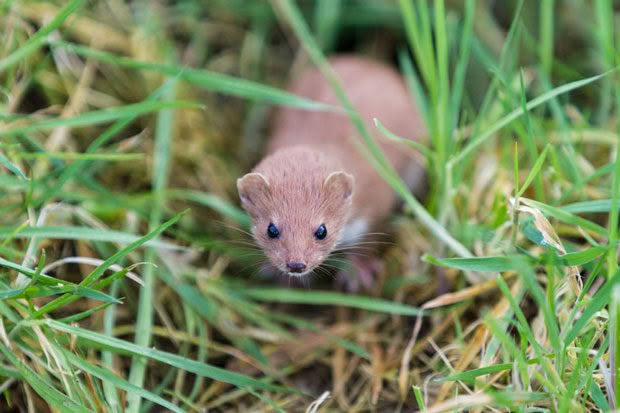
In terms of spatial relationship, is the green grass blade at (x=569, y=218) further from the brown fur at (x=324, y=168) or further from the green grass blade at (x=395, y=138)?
the brown fur at (x=324, y=168)

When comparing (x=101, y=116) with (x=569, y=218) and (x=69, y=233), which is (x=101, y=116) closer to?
(x=69, y=233)

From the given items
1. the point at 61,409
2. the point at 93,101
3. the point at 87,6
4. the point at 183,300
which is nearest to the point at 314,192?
the point at 183,300

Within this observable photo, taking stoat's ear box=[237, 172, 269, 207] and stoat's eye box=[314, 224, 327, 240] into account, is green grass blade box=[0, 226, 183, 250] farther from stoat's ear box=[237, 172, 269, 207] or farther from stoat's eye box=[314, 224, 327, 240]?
stoat's eye box=[314, 224, 327, 240]

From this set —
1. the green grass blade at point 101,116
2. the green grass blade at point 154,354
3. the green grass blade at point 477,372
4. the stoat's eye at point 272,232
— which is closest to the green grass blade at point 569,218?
the green grass blade at point 477,372

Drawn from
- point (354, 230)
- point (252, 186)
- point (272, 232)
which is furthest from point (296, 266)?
point (354, 230)

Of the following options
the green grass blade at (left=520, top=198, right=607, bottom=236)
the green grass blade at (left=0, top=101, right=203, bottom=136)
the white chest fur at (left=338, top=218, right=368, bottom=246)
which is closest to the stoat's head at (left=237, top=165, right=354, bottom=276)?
the green grass blade at (left=0, top=101, right=203, bottom=136)

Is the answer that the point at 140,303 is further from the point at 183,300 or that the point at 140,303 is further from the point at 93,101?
the point at 93,101
